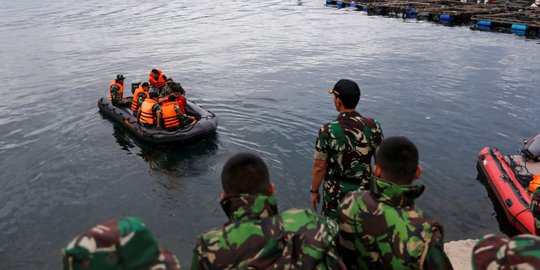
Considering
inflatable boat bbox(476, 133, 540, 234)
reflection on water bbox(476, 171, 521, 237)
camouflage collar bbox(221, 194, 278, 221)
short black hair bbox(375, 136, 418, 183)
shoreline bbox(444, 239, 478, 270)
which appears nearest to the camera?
camouflage collar bbox(221, 194, 278, 221)

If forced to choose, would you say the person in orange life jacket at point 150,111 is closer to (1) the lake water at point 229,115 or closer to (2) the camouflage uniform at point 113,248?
(1) the lake water at point 229,115

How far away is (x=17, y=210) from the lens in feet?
31.8

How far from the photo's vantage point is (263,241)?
247 cm

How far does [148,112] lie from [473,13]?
3925 cm

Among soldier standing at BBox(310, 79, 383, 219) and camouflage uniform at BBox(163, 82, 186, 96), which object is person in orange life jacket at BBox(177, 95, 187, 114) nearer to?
camouflage uniform at BBox(163, 82, 186, 96)

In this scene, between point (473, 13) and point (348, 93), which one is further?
point (473, 13)

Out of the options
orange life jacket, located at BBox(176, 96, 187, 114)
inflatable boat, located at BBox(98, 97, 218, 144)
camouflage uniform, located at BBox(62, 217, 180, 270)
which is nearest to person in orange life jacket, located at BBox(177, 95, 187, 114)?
orange life jacket, located at BBox(176, 96, 187, 114)

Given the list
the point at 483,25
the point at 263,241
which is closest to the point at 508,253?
the point at 263,241

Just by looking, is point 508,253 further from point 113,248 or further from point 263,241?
point 113,248

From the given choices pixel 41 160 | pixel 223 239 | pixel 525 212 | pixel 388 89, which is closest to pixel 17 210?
pixel 41 160

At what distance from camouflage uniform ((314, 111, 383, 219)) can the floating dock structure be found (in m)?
34.1

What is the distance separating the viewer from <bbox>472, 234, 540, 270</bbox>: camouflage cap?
1834 millimetres

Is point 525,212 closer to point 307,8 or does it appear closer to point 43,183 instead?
point 43,183

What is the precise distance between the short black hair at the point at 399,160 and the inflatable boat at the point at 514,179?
6793mm
